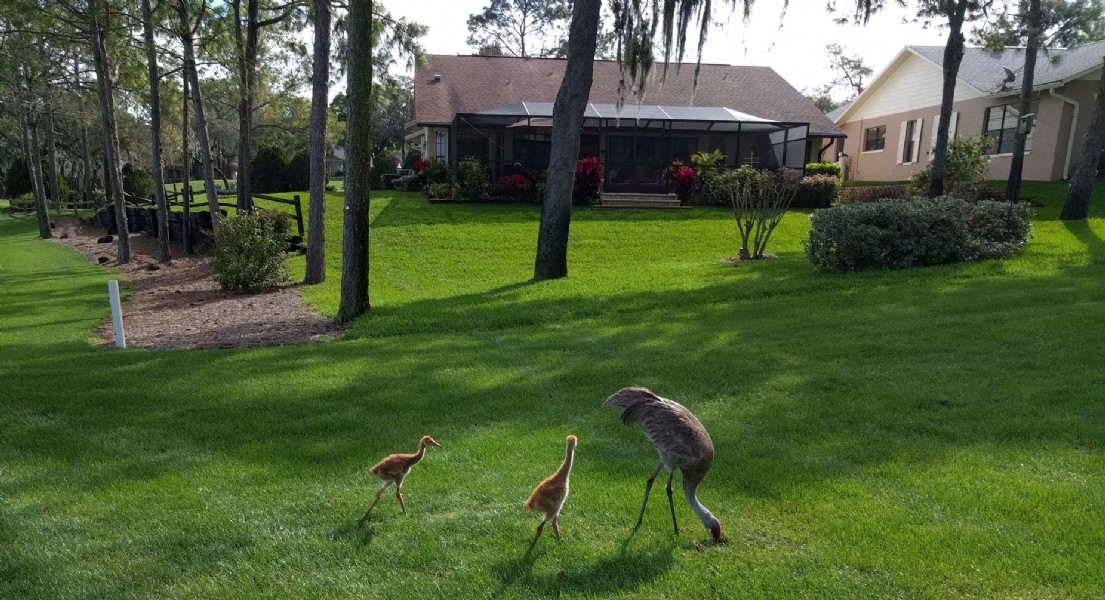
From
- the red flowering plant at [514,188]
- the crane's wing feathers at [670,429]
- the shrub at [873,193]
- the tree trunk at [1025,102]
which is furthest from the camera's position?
the red flowering plant at [514,188]

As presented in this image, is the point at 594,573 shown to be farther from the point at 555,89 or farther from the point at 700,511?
the point at 555,89

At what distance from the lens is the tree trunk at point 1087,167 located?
17.0m

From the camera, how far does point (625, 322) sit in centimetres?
992

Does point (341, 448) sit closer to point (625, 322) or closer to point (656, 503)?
point (656, 503)

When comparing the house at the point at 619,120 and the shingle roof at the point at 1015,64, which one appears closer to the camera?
the shingle roof at the point at 1015,64

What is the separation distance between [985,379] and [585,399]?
367cm

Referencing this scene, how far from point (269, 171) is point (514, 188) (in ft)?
63.0

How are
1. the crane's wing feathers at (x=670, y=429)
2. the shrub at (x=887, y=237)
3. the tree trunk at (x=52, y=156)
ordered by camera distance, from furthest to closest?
the tree trunk at (x=52, y=156)
the shrub at (x=887, y=237)
the crane's wing feathers at (x=670, y=429)

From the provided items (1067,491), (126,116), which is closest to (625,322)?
(1067,491)

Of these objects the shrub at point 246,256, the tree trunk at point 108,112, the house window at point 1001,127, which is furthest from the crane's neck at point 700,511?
the house window at point 1001,127

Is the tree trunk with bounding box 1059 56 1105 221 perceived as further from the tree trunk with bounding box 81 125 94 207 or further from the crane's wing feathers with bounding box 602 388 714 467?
the tree trunk with bounding box 81 125 94 207

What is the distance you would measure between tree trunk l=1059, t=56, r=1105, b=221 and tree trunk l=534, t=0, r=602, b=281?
13104 millimetres

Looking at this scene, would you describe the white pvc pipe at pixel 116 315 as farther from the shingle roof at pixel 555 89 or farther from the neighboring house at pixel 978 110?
the neighboring house at pixel 978 110

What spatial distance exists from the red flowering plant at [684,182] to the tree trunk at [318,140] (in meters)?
13.5
